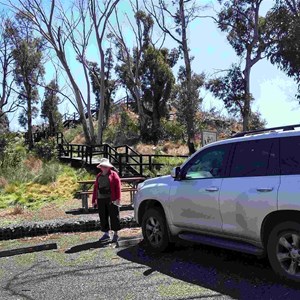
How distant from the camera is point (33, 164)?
2462cm

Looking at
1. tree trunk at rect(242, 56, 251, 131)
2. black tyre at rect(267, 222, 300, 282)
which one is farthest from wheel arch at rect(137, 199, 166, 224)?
tree trunk at rect(242, 56, 251, 131)

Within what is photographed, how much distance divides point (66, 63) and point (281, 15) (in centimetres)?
2025

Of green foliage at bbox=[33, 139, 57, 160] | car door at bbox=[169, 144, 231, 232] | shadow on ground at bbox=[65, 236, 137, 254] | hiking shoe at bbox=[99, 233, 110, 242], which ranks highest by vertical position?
green foliage at bbox=[33, 139, 57, 160]

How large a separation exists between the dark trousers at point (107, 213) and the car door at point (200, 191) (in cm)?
188

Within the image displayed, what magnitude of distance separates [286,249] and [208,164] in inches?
75.0

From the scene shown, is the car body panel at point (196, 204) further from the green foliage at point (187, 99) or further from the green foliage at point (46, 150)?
the green foliage at point (187, 99)

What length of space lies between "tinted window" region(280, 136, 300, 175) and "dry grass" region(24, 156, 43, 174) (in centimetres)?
1831

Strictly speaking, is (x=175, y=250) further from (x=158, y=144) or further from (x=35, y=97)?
(x=35, y=97)

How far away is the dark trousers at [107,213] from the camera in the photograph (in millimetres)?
8695

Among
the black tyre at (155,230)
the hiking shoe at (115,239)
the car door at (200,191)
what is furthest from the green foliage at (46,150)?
the car door at (200,191)

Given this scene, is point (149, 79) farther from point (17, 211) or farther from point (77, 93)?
point (17, 211)

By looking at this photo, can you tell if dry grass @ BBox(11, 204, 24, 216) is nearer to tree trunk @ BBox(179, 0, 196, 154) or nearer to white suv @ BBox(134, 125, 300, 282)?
white suv @ BBox(134, 125, 300, 282)

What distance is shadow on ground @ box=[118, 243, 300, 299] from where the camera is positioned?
5.18 meters

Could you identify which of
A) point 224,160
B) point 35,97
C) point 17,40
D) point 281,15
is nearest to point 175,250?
point 224,160
